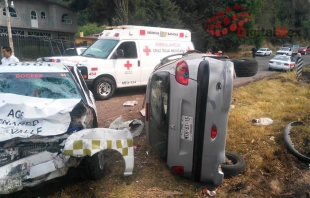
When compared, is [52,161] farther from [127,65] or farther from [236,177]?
[127,65]

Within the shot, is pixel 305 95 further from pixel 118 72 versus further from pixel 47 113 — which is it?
pixel 47 113

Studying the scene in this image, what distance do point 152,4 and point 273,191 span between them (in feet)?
81.5

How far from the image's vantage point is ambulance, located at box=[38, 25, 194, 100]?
27.5ft

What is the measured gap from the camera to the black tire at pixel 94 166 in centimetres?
355

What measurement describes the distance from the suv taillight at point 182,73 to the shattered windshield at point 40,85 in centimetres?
165

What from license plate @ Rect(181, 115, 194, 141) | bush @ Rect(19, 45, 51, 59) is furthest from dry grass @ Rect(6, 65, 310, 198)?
bush @ Rect(19, 45, 51, 59)

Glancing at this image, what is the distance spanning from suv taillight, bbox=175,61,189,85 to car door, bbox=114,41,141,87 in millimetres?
5459

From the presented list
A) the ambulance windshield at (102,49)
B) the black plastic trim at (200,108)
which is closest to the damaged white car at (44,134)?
the black plastic trim at (200,108)

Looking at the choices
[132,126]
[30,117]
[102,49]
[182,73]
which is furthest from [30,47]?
[182,73]

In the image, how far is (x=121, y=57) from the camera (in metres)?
8.81

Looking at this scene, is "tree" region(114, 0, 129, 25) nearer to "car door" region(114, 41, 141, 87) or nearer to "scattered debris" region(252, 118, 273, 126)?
"car door" region(114, 41, 141, 87)

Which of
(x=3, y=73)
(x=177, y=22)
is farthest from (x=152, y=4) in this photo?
(x=3, y=73)

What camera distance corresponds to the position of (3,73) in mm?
4180

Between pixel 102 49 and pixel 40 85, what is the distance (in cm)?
495
